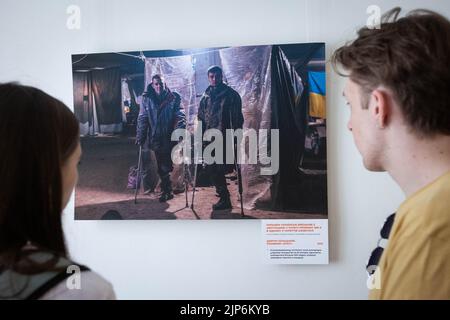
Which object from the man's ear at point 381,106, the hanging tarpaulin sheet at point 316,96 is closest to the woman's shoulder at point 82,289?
the man's ear at point 381,106

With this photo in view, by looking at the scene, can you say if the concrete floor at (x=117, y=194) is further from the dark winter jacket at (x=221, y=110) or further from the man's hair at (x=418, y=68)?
the man's hair at (x=418, y=68)

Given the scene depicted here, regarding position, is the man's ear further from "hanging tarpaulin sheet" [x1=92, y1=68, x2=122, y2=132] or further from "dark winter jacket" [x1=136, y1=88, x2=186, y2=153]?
"hanging tarpaulin sheet" [x1=92, y1=68, x2=122, y2=132]

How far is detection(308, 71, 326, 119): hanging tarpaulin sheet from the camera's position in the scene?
196 centimetres

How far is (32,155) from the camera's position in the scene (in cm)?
70

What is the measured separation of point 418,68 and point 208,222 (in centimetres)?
147

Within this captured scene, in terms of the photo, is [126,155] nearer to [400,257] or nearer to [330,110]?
[330,110]

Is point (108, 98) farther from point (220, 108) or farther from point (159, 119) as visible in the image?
point (220, 108)

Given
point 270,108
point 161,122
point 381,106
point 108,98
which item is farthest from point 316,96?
point 381,106

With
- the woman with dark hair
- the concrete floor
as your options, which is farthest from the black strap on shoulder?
the concrete floor

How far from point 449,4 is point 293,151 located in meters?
1.03

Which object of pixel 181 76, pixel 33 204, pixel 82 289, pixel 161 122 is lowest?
pixel 82 289

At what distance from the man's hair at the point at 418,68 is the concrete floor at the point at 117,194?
1293 mm

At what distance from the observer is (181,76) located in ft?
6.75

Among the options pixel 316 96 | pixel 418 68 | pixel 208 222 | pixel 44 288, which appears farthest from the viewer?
pixel 208 222
